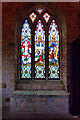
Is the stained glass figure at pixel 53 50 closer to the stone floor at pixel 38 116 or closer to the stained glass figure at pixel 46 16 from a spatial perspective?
the stained glass figure at pixel 46 16

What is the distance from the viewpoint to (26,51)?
419cm

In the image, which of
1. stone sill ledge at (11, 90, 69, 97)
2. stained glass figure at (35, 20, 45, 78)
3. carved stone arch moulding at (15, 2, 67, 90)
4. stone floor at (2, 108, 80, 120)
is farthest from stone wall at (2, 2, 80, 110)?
stained glass figure at (35, 20, 45, 78)

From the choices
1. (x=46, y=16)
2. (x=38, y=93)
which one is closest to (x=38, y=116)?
(x=38, y=93)

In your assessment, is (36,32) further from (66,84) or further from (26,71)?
(66,84)

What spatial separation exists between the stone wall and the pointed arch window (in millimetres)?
384

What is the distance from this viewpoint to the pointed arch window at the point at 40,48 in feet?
13.7

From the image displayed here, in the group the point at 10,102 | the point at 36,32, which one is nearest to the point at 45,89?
the point at 10,102

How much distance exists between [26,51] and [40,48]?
0.46m

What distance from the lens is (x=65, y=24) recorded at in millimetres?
Answer: 3879

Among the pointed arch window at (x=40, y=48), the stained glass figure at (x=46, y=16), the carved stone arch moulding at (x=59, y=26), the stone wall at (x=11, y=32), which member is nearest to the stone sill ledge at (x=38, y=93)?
the stone wall at (x=11, y=32)

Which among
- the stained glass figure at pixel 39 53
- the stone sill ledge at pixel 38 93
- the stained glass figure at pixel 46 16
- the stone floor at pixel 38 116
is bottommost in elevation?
the stone floor at pixel 38 116

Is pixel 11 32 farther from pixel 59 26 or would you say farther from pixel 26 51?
pixel 59 26

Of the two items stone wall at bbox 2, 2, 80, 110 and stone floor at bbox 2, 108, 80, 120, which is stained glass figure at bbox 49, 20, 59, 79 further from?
stone floor at bbox 2, 108, 80, 120

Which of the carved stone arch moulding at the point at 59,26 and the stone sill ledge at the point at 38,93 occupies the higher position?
the carved stone arch moulding at the point at 59,26
